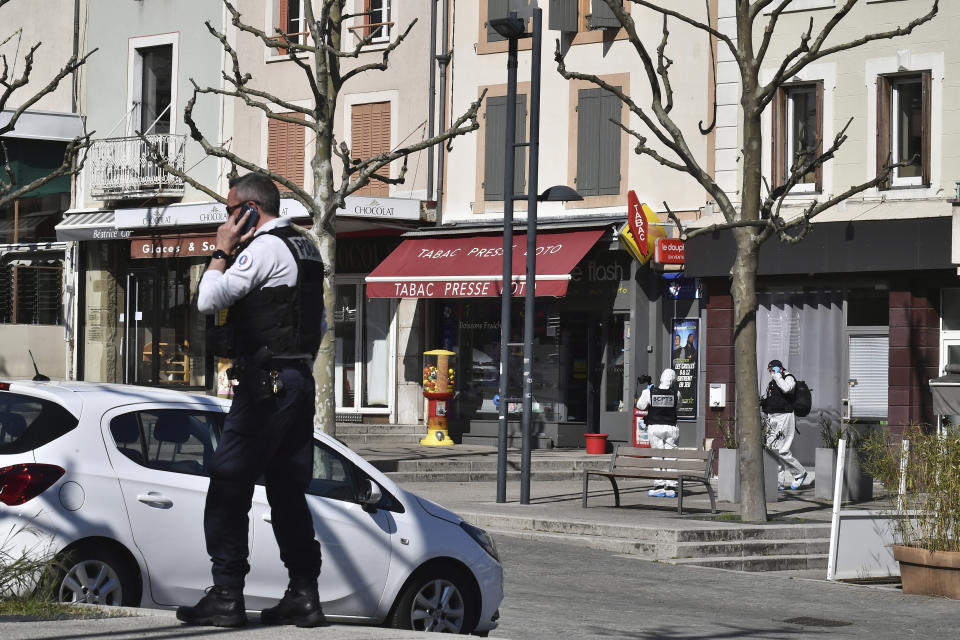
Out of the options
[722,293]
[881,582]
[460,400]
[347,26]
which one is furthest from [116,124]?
[881,582]

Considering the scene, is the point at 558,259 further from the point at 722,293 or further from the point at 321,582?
the point at 321,582

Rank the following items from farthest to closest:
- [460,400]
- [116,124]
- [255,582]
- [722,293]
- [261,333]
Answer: [116,124] → [460,400] → [722,293] → [255,582] → [261,333]

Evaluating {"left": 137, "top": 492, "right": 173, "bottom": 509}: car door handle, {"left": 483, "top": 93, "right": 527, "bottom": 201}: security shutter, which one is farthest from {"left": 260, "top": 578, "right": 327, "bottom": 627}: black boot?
{"left": 483, "top": 93, "right": 527, "bottom": 201}: security shutter

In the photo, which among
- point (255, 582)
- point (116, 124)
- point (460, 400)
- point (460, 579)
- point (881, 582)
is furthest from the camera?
point (116, 124)

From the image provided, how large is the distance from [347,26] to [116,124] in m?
6.11

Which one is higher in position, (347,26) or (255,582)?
(347,26)

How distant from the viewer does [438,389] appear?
26188 millimetres

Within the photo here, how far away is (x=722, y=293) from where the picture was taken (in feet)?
79.2

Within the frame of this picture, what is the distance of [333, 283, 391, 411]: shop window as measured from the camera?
29078 mm

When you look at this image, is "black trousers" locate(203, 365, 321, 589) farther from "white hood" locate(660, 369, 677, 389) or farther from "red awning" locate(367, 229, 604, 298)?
"red awning" locate(367, 229, 604, 298)

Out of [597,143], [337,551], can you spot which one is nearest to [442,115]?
[597,143]

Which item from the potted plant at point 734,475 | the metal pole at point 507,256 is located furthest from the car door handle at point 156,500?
the potted plant at point 734,475

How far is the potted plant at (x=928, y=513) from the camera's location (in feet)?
38.7

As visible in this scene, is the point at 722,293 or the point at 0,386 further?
the point at 722,293
